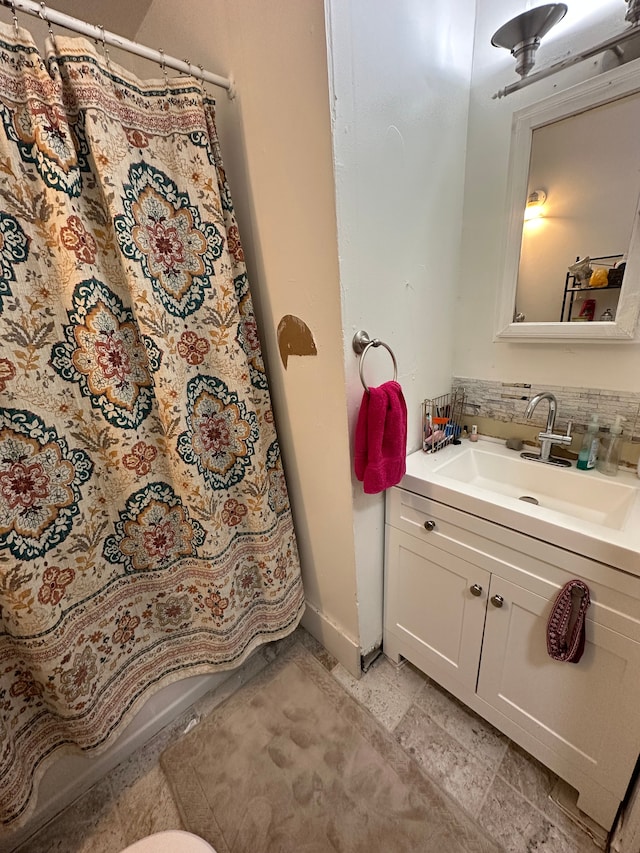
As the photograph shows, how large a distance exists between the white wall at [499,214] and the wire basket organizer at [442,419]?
116 millimetres

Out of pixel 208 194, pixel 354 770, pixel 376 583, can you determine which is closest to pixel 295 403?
pixel 208 194

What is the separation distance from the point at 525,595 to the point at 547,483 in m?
0.40

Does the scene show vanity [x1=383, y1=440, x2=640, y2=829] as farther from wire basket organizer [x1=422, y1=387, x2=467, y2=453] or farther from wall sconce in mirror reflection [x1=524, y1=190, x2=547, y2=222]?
wall sconce in mirror reflection [x1=524, y1=190, x2=547, y2=222]

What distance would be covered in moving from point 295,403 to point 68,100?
0.88m

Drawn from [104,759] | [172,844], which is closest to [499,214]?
[172,844]

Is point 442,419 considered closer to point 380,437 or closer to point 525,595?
point 380,437

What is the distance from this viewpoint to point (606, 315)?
97 centimetres

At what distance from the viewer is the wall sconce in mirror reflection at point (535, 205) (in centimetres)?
101

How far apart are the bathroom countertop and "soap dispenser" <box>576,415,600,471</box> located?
0.08 ft

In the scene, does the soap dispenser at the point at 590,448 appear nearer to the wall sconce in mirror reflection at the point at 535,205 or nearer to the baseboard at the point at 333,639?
the wall sconce in mirror reflection at the point at 535,205

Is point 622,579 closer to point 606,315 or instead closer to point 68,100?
point 606,315

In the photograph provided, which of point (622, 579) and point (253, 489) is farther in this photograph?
point (253, 489)

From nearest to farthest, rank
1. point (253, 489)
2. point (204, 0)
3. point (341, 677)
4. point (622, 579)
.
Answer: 1. point (622, 579)
2. point (204, 0)
3. point (253, 489)
4. point (341, 677)

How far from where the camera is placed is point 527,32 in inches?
35.3
